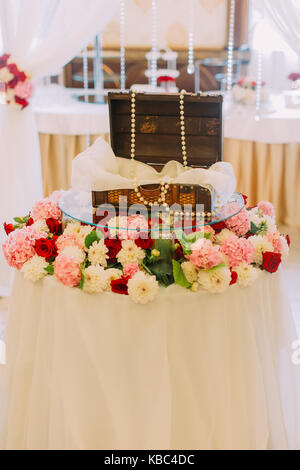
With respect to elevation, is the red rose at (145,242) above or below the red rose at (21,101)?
below

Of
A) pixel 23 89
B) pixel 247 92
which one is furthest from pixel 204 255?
pixel 247 92

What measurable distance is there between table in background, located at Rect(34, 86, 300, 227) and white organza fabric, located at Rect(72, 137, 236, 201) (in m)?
1.73

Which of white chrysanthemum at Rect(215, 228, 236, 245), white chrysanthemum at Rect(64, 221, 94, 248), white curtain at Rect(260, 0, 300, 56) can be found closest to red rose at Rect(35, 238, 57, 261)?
white chrysanthemum at Rect(64, 221, 94, 248)

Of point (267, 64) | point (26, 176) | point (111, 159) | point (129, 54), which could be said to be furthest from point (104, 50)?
point (111, 159)

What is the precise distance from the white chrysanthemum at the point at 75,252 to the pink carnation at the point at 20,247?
0.14 meters

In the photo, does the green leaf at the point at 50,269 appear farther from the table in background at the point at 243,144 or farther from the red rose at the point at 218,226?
the table in background at the point at 243,144

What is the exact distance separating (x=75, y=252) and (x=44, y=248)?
143mm

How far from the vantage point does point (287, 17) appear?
11.9 ft

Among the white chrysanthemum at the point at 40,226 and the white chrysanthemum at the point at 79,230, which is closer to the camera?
the white chrysanthemum at the point at 79,230

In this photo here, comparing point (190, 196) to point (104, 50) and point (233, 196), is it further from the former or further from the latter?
point (104, 50)

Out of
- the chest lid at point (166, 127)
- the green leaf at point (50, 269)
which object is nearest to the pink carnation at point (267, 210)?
the chest lid at point (166, 127)

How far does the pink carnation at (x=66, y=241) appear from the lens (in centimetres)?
206

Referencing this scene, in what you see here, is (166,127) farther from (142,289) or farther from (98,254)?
(142,289)

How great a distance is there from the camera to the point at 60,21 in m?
3.39
